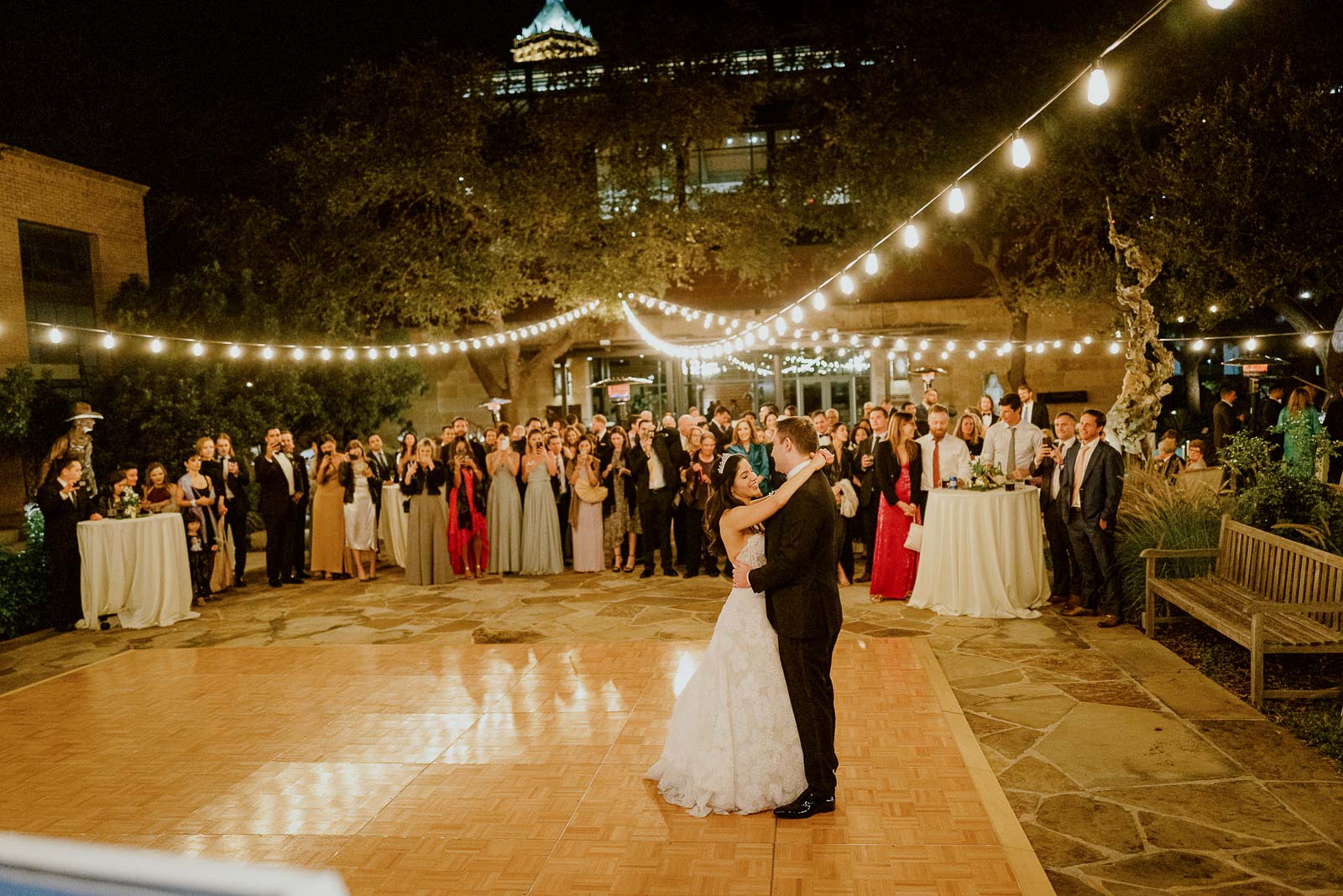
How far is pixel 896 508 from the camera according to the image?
28.3 ft

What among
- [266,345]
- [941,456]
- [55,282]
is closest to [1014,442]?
[941,456]

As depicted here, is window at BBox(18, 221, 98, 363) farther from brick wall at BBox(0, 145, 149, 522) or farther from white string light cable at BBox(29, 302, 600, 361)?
white string light cable at BBox(29, 302, 600, 361)

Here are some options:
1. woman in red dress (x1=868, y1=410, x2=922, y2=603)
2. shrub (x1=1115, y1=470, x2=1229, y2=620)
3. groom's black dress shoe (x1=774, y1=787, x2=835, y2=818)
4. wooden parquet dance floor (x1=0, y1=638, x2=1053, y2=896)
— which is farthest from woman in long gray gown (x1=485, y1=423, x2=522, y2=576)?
groom's black dress shoe (x1=774, y1=787, x2=835, y2=818)

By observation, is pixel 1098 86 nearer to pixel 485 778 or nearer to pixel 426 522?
pixel 485 778

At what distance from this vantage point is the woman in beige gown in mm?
10633

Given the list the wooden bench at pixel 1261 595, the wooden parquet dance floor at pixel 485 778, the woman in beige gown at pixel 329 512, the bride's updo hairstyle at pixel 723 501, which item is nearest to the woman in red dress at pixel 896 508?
the wooden parquet dance floor at pixel 485 778

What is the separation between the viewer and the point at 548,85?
64.9 feet

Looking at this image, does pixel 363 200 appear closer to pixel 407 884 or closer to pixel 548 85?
pixel 548 85

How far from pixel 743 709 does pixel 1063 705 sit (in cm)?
253

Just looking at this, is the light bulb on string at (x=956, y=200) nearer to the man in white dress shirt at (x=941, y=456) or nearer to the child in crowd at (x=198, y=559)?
the man in white dress shirt at (x=941, y=456)

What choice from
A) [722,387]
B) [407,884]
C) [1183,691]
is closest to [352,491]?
[407,884]

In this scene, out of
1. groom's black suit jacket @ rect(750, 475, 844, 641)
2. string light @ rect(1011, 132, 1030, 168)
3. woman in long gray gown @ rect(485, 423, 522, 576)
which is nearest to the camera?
groom's black suit jacket @ rect(750, 475, 844, 641)

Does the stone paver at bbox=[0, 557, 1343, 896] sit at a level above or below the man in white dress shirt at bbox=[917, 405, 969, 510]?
below

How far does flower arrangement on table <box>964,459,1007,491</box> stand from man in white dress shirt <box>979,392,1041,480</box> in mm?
652
